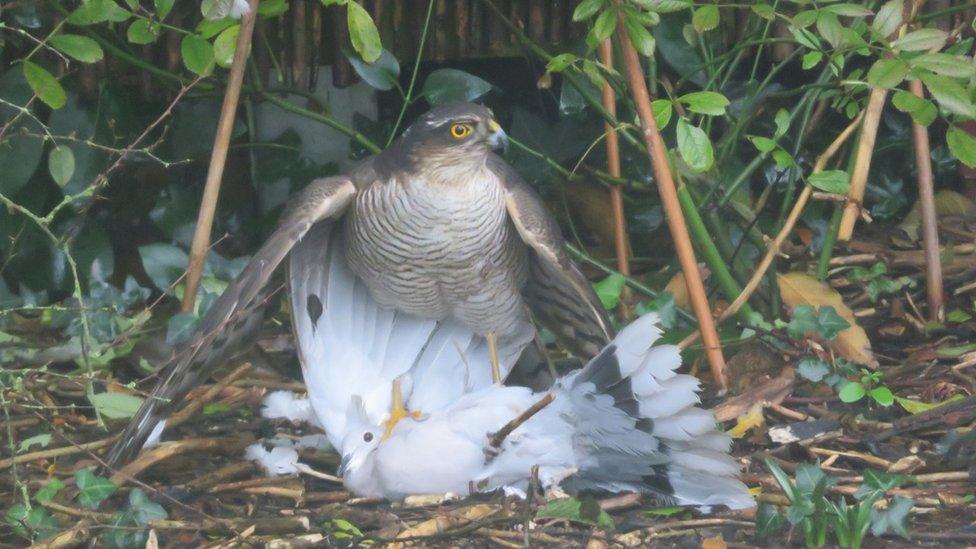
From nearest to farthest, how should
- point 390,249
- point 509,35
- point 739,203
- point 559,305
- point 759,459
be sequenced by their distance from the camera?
1. point 759,459
2. point 390,249
3. point 559,305
4. point 739,203
5. point 509,35

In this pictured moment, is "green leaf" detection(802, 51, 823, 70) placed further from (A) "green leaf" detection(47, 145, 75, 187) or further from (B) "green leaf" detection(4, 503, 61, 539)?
(B) "green leaf" detection(4, 503, 61, 539)

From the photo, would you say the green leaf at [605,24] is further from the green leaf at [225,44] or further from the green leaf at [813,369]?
the green leaf at [813,369]

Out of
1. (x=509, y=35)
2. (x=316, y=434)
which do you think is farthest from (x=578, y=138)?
(x=316, y=434)

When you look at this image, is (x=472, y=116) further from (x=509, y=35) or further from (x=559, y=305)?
(x=509, y=35)

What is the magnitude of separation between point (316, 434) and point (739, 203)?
1.63 meters

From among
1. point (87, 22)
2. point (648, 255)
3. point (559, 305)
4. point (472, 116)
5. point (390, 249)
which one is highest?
point (87, 22)

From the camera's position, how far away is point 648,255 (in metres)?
5.07

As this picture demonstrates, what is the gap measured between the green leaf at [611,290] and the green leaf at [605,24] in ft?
3.34

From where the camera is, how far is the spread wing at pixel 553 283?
144 inches

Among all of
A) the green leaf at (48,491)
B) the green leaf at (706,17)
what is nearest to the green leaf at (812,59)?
the green leaf at (706,17)

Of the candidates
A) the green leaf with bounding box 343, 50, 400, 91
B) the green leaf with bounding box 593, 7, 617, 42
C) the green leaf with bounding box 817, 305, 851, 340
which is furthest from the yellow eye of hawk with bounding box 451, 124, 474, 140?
the green leaf with bounding box 817, 305, 851, 340

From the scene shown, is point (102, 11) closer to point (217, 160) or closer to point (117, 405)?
point (217, 160)

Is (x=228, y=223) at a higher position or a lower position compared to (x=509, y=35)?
lower

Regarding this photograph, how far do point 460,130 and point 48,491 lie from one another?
141 centimetres
